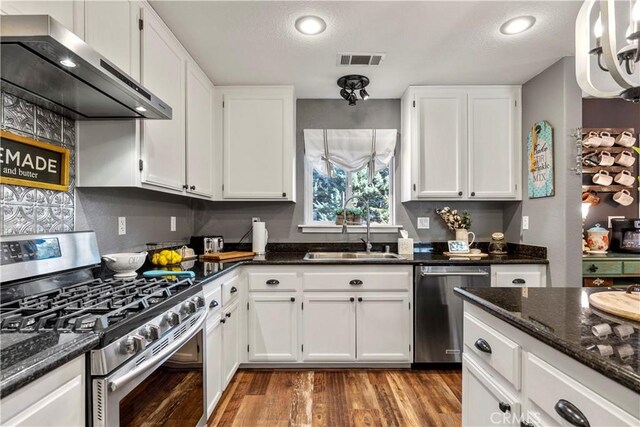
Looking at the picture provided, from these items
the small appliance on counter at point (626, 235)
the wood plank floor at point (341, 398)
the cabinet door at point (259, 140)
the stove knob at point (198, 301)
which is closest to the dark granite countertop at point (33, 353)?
the stove knob at point (198, 301)

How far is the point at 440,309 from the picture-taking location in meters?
2.50

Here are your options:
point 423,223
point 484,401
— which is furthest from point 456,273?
point 484,401

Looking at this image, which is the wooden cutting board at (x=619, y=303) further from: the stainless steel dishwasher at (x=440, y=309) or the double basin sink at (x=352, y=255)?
the double basin sink at (x=352, y=255)

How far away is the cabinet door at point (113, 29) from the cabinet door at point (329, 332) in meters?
1.93

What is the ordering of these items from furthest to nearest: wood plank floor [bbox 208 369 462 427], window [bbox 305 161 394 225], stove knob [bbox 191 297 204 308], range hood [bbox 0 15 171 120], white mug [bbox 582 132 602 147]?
window [bbox 305 161 394 225] < white mug [bbox 582 132 602 147] < wood plank floor [bbox 208 369 462 427] < stove knob [bbox 191 297 204 308] < range hood [bbox 0 15 171 120]

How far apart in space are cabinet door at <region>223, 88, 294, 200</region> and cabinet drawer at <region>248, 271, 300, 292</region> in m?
0.71

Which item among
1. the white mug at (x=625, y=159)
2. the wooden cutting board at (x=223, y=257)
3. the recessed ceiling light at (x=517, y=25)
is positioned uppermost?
the recessed ceiling light at (x=517, y=25)

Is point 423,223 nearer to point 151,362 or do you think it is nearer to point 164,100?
point 164,100

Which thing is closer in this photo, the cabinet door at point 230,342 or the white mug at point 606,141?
the cabinet door at point 230,342

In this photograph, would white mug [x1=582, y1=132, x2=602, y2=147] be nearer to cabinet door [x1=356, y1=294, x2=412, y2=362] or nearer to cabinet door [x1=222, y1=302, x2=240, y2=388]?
cabinet door [x1=356, y1=294, x2=412, y2=362]

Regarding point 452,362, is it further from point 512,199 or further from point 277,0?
point 277,0

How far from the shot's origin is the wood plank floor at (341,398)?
192 cm

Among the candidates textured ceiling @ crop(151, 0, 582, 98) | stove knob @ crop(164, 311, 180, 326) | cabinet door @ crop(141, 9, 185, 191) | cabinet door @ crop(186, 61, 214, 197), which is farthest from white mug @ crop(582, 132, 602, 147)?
stove knob @ crop(164, 311, 180, 326)

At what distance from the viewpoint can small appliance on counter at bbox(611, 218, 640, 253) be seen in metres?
2.89
